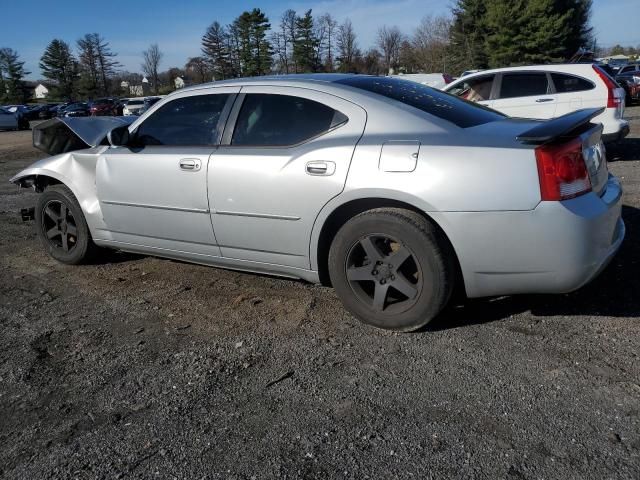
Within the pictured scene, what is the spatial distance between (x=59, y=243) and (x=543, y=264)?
419 centimetres

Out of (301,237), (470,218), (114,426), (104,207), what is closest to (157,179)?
(104,207)

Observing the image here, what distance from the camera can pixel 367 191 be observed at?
3.24 meters

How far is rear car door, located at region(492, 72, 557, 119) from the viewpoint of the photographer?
30.7 ft

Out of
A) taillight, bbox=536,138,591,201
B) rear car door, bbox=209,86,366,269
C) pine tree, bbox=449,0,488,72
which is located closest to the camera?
taillight, bbox=536,138,591,201

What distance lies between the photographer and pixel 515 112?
9.59m

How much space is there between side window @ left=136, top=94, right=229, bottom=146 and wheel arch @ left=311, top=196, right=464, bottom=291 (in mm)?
1082

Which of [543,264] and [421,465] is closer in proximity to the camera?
[421,465]

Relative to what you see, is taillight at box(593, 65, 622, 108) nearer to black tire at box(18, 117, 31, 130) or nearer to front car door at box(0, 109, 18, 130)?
front car door at box(0, 109, 18, 130)

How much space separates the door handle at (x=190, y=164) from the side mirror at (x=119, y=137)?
2.10 feet

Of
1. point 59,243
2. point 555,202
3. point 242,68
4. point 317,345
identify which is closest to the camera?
point 555,202

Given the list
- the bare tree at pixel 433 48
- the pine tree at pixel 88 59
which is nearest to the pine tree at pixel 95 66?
the pine tree at pixel 88 59

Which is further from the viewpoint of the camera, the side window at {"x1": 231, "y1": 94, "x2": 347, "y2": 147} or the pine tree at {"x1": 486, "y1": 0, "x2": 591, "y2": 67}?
the pine tree at {"x1": 486, "y1": 0, "x2": 591, "y2": 67}

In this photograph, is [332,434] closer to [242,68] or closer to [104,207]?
[104,207]

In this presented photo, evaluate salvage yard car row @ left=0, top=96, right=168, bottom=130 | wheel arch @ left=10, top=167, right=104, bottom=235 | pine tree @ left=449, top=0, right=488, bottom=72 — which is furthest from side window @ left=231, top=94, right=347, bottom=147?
pine tree @ left=449, top=0, right=488, bottom=72
